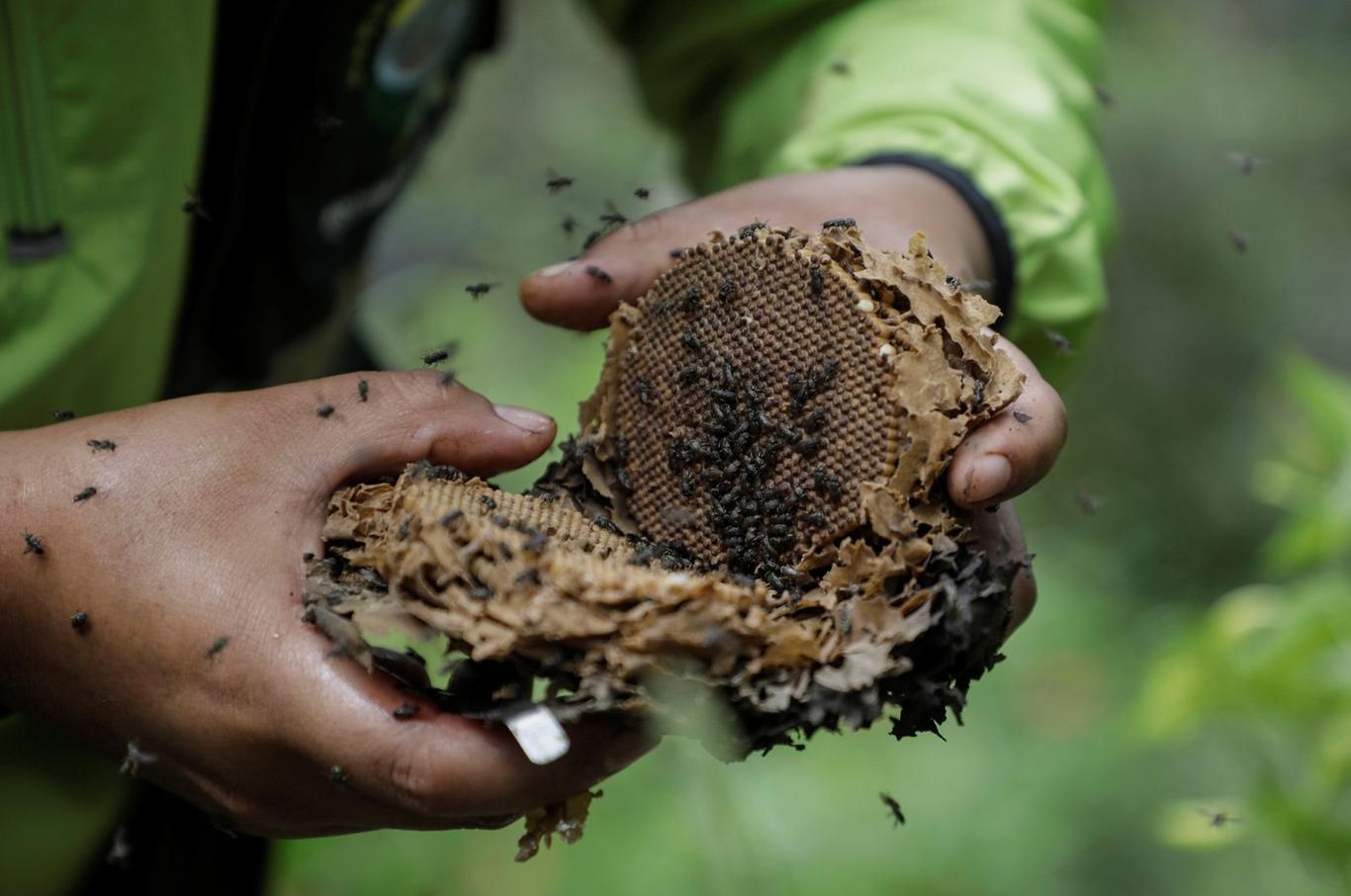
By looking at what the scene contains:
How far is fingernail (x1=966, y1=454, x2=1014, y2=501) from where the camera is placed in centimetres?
226

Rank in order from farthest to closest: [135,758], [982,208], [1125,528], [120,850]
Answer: [1125,528] < [982,208] < [120,850] < [135,758]

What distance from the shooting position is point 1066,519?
30.2ft

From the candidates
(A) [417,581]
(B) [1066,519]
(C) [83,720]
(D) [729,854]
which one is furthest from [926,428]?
(B) [1066,519]

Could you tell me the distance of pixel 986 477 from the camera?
2.26 m

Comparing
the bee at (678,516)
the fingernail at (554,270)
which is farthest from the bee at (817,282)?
the fingernail at (554,270)

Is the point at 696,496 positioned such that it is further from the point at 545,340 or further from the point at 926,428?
the point at 545,340

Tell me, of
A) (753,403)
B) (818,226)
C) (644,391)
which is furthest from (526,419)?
(818,226)

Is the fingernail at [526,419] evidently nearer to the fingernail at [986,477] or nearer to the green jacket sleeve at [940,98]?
the fingernail at [986,477]

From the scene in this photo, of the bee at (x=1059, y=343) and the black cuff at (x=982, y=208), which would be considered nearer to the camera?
the black cuff at (x=982, y=208)

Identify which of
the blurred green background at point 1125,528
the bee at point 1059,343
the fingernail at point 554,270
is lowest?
the blurred green background at point 1125,528

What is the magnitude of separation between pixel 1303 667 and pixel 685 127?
2.86 meters

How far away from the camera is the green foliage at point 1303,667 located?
140 inches

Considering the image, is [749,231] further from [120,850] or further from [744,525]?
[120,850]

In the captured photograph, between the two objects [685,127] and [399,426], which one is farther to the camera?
[685,127]
